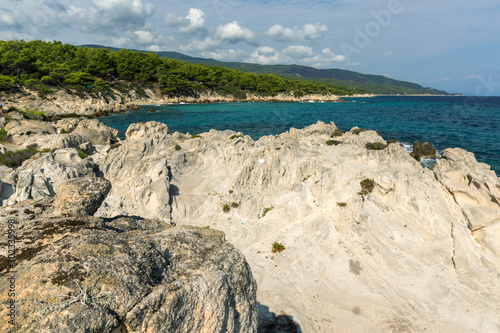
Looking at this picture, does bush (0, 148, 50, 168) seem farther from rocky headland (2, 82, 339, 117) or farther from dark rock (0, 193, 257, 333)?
rocky headland (2, 82, 339, 117)

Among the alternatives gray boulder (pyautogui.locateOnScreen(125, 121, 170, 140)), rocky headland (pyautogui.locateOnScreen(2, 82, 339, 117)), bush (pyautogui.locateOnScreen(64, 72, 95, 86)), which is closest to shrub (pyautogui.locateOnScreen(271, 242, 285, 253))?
gray boulder (pyautogui.locateOnScreen(125, 121, 170, 140))

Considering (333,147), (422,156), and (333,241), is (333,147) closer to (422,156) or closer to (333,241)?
(333,241)

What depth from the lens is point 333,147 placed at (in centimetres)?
2842

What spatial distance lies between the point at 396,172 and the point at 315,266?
8.96 metres

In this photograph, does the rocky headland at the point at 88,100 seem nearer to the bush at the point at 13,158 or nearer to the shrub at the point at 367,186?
the bush at the point at 13,158

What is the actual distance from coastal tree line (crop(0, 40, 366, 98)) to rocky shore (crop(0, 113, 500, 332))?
75074 millimetres

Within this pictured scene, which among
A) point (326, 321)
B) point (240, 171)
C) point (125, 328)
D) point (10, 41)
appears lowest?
point (326, 321)

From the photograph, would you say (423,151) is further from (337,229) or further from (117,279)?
(117,279)

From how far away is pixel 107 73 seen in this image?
4429 inches

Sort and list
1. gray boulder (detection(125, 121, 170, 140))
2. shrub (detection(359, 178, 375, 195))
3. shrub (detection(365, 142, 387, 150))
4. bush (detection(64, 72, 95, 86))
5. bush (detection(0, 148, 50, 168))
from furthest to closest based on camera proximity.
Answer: bush (detection(64, 72, 95, 86)) < gray boulder (detection(125, 121, 170, 140)) < shrub (detection(365, 142, 387, 150)) < bush (detection(0, 148, 50, 168)) < shrub (detection(359, 178, 375, 195))

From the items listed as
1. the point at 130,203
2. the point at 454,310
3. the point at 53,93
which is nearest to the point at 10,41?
the point at 53,93

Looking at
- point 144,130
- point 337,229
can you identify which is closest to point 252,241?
point 337,229

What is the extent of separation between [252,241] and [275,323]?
6.62 metres

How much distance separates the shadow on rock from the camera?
10.6 metres
